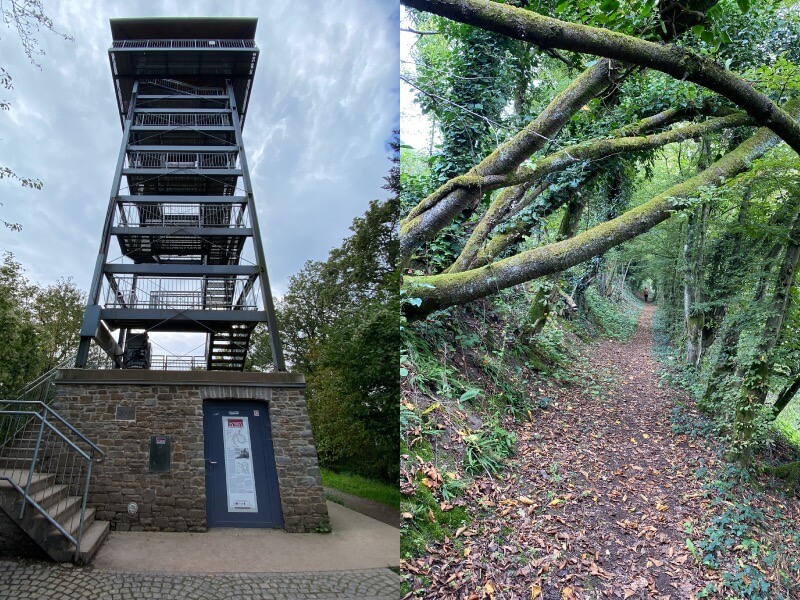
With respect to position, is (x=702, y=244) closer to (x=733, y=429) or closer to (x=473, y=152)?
(x=733, y=429)

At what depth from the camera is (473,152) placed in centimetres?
229

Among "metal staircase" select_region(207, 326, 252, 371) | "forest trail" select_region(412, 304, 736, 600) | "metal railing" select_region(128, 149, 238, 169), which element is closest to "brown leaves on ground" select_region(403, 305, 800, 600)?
"forest trail" select_region(412, 304, 736, 600)

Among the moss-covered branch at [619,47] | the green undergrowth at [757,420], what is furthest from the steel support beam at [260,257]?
the green undergrowth at [757,420]

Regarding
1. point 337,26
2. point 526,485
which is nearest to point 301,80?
point 337,26

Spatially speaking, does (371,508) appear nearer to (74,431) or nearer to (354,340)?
(354,340)

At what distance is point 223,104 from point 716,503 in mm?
2608

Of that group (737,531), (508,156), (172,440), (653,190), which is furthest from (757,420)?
(172,440)

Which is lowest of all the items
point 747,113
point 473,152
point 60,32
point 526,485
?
point 526,485

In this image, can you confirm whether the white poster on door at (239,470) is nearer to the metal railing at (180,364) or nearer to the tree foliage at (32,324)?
the metal railing at (180,364)

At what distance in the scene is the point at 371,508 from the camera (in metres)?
1.37

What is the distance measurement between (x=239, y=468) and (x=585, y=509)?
1.67m

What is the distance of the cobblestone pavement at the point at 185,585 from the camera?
0.91 m

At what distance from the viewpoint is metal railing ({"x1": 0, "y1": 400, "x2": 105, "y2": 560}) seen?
0.84 metres

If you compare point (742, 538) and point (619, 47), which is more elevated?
point (619, 47)
